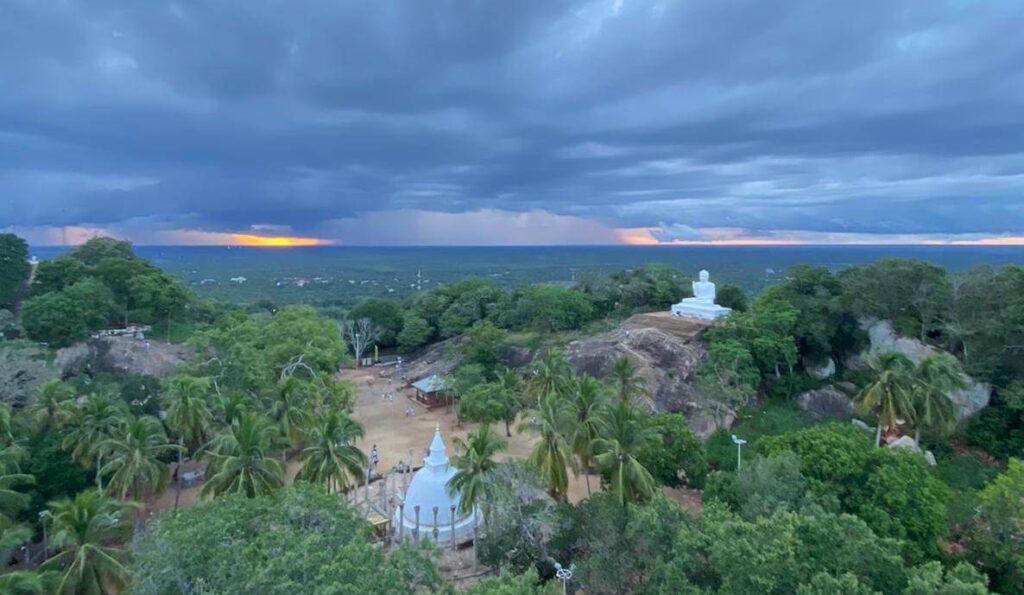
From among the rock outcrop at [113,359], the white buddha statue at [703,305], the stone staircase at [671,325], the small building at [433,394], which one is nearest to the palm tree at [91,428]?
the rock outcrop at [113,359]

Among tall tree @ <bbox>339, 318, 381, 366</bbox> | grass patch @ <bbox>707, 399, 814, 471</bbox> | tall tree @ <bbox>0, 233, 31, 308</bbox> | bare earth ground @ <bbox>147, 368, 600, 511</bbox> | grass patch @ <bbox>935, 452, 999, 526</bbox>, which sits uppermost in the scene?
tall tree @ <bbox>0, 233, 31, 308</bbox>

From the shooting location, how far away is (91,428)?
71.9 ft

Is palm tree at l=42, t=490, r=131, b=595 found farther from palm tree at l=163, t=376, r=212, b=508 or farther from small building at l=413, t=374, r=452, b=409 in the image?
small building at l=413, t=374, r=452, b=409

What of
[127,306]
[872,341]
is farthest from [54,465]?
[872,341]

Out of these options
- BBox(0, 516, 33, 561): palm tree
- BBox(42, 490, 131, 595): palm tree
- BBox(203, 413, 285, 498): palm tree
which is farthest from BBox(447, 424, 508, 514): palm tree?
BBox(0, 516, 33, 561): palm tree

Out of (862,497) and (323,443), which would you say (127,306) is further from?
(862,497)

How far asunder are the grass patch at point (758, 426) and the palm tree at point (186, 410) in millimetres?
24515

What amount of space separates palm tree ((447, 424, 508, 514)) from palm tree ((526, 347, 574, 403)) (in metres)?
9.54

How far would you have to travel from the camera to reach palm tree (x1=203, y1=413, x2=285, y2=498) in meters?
18.1

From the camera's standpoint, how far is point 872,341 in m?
36.6

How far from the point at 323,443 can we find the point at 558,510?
9086mm

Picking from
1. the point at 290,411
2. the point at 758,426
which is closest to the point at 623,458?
the point at 290,411

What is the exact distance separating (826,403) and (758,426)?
5.53 metres

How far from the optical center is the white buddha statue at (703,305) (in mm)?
41219
